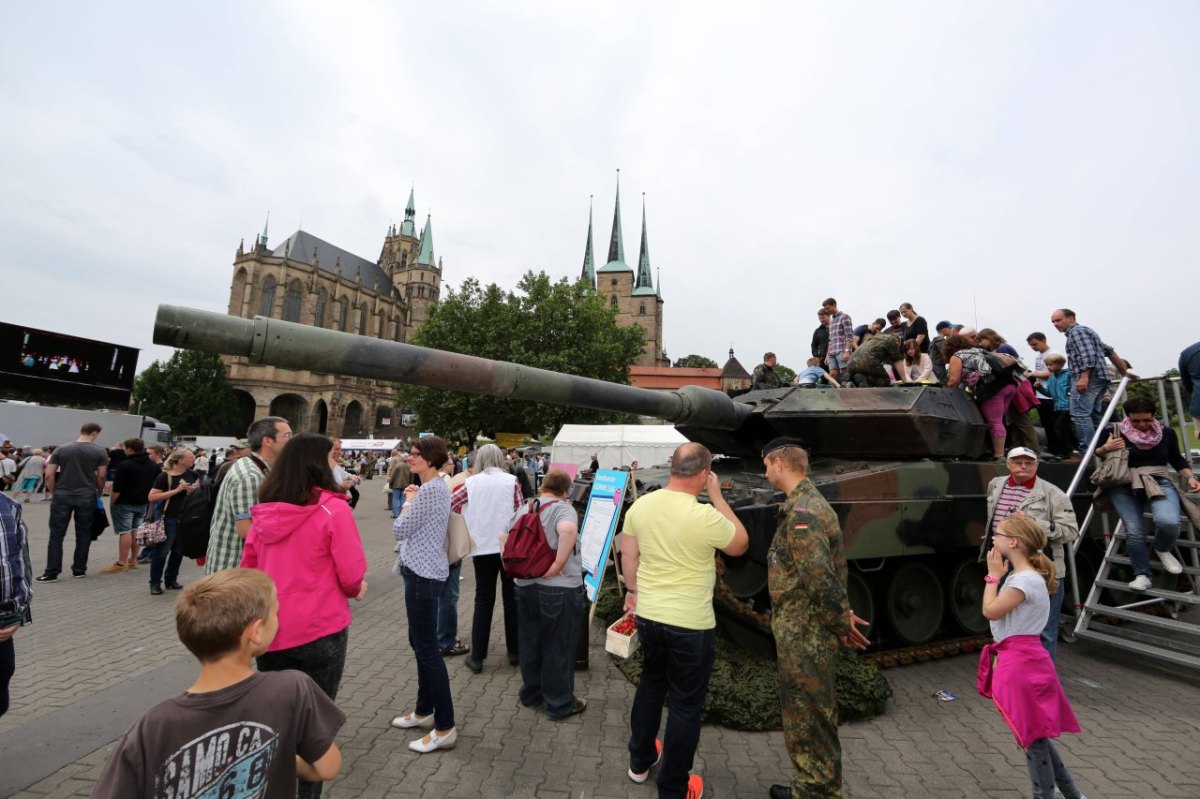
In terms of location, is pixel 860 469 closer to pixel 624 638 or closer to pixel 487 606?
pixel 624 638

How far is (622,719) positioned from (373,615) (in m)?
3.53

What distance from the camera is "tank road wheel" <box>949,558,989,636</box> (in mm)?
5824

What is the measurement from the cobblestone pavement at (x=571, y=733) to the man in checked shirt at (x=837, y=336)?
4133mm

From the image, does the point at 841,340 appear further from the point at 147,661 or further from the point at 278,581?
the point at 147,661

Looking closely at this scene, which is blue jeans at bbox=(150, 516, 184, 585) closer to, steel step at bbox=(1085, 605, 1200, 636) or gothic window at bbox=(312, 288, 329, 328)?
steel step at bbox=(1085, 605, 1200, 636)

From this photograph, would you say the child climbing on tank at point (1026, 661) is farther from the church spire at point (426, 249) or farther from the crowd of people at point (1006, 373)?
the church spire at point (426, 249)

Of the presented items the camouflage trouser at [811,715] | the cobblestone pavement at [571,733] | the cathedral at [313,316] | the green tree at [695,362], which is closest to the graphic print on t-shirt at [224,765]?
the cobblestone pavement at [571,733]

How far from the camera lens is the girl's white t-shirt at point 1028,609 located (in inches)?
113

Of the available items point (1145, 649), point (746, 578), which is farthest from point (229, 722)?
point (1145, 649)

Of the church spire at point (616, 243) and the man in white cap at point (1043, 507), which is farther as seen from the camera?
the church spire at point (616, 243)

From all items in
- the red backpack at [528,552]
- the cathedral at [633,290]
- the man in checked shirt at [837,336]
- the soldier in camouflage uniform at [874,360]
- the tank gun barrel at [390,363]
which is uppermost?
the cathedral at [633,290]

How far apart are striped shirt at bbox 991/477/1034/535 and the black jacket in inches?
376

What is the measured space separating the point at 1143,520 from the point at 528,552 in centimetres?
564

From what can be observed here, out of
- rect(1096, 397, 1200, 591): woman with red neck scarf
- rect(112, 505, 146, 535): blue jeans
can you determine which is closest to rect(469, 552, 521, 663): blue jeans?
rect(1096, 397, 1200, 591): woman with red neck scarf
